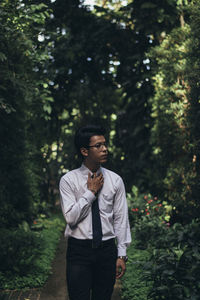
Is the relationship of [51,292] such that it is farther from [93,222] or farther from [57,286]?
[93,222]

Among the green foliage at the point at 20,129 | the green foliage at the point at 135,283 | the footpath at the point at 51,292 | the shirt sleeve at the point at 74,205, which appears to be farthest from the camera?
the green foliage at the point at 20,129

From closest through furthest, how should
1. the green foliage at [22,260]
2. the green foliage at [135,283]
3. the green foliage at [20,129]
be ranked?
the green foliage at [135,283] → the green foliage at [22,260] → the green foliage at [20,129]

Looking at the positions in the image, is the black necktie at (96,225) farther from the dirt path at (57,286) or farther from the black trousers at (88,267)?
the dirt path at (57,286)

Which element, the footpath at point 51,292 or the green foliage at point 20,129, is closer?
the footpath at point 51,292

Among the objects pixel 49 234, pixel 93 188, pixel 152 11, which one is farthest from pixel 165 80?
Answer: pixel 93 188

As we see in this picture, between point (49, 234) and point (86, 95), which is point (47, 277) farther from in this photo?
point (86, 95)

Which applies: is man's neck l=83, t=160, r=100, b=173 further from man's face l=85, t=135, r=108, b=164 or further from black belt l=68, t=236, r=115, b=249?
black belt l=68, t=236, r=115, b=249

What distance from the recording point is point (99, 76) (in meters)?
10.7

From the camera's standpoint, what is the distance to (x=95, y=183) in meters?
3.07

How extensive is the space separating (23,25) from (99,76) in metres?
5.30

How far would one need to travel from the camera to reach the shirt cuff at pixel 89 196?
2.98 m

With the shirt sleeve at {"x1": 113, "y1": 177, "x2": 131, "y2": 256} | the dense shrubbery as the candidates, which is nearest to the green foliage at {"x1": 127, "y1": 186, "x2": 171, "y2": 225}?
the dense shrubbery

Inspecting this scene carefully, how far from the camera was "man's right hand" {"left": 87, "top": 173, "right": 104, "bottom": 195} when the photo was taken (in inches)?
120

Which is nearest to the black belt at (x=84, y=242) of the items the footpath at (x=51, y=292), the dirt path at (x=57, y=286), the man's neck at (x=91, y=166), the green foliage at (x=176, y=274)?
the man's neck at (x=91, y=166)
